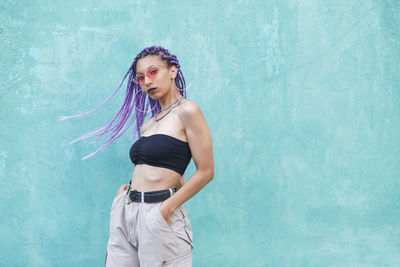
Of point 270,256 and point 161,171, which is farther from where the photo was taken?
point 270,256

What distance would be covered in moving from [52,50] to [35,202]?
1.17 meters

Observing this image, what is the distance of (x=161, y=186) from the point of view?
2014 millimetres

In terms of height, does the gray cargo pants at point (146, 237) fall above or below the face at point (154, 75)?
below

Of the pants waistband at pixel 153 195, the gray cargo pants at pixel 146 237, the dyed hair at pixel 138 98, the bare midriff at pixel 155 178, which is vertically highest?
the dyed hair at pixel 138 98

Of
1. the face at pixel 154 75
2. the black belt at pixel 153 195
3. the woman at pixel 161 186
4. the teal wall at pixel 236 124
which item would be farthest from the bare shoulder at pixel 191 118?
the teal wall at pixel 236 124

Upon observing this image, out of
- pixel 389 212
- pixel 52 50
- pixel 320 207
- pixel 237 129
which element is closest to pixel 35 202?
pixel 52 50

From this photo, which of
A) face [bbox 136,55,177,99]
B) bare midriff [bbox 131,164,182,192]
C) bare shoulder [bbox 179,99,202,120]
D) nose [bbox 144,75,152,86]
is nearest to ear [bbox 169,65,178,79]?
face [bbox 136,55,177,99]

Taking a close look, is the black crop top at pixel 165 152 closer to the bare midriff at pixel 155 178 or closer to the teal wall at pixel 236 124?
the bare midriff at pixel 155 178

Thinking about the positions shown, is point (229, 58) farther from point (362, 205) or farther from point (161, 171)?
point (362, 205)

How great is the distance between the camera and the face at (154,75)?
215 centimetres

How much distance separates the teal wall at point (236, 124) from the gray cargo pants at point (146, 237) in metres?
0.88

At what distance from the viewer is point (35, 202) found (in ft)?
9.66

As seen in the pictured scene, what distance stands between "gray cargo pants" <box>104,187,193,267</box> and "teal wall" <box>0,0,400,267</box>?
880 mm

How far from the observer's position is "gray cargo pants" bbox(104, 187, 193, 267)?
6.30 ft
